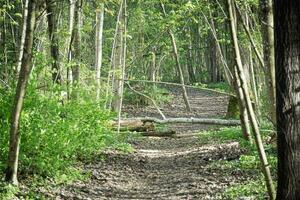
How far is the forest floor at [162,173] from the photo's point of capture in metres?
7.35

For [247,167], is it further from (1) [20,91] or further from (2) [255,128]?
(1) [20,91]

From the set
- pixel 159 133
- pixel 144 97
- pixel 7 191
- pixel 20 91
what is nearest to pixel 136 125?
pixel 159 133

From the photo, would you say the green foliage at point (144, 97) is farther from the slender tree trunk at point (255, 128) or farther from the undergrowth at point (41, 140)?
the slender tree trunk at point (255, 128)

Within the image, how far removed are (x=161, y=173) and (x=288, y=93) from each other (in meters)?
5.06

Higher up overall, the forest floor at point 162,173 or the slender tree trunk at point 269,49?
the slender tree trunk at point 269,49

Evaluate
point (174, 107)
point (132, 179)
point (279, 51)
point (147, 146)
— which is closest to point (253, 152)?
point (132, 179)

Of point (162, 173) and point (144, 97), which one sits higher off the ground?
point (144, 97)

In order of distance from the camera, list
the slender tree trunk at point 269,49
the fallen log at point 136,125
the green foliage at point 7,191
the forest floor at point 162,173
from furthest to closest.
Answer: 1. the fallen log at point 136,125
2. the slender tree trunk at point 269,49
3. the forest floor at point 162,173
4. the green foliage at point 7,191

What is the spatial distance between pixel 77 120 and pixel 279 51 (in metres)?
5.09

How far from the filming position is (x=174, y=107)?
1071 inches

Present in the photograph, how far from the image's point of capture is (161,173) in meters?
9.46

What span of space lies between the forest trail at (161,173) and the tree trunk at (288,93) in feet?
6.60

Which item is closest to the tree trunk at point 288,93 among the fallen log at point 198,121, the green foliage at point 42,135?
the green foliage at point 42,135

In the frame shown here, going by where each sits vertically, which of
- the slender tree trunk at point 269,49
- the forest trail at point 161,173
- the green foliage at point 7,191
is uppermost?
the slender tree trunk at point 269,49
